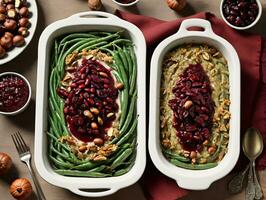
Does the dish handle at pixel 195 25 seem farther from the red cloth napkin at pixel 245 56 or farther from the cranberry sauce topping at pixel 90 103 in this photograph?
the cranberry sauce topping at pixel 90 103

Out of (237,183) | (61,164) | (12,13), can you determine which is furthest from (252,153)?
(12,13)

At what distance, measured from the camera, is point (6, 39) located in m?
3.18

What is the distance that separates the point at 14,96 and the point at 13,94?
1 centimetres

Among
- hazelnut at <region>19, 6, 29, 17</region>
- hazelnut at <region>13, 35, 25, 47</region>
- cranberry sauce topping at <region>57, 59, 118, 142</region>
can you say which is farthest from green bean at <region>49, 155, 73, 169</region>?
hazelnut at <region>19, 6, 29, 17</region>

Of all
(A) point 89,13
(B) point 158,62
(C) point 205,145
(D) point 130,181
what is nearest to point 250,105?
(C) point 205,145

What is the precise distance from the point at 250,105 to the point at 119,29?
2.65 feet

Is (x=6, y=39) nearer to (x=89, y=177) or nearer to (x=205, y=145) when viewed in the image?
(x=89, y=177)

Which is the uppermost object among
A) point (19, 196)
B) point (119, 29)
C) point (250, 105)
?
point (119, 29)

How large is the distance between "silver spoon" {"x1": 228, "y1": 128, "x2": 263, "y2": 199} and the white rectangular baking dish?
21.7 inches

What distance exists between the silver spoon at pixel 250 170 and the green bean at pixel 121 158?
1.90 feet

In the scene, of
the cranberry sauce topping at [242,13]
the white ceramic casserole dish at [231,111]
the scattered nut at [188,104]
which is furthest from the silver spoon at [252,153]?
the cranberry sauce topping at [242,13]

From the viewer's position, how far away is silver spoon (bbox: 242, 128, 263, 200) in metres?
3.14

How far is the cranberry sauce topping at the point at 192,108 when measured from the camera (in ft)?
9.81

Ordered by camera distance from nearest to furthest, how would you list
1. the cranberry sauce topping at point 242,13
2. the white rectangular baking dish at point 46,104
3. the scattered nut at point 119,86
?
the white rectangular baking dish at point 46,104
the scattered nut at point 119,86
the cranberry sauce topping at point 242,13
